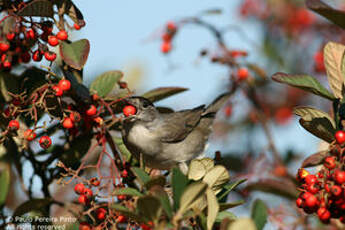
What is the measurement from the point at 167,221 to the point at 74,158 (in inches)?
56.7

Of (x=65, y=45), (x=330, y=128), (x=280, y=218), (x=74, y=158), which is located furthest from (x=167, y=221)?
(x=280, y=218)

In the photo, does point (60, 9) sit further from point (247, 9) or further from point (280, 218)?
point (247, 9)

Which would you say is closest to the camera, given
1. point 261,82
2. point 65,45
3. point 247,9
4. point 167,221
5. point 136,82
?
point 167,221

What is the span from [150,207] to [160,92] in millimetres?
1425

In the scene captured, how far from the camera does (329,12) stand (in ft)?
8.68

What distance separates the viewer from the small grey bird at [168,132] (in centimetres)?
402

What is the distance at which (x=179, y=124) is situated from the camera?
4.91 metres

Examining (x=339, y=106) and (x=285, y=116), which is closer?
(x=339, y=106)

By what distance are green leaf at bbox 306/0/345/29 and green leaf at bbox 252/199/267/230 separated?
4.32 ft

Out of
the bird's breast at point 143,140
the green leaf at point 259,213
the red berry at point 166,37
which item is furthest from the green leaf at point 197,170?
the red berry at point 166,37

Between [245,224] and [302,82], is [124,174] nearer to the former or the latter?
[302,82]

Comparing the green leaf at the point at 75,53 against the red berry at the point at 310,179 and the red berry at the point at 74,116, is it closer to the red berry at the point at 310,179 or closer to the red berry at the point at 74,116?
the red berry at the point at 74,116

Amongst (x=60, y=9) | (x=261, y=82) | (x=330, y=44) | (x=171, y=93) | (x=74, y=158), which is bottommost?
(x=261, y=82)

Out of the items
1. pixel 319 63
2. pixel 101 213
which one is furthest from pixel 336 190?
pixel 319 63
